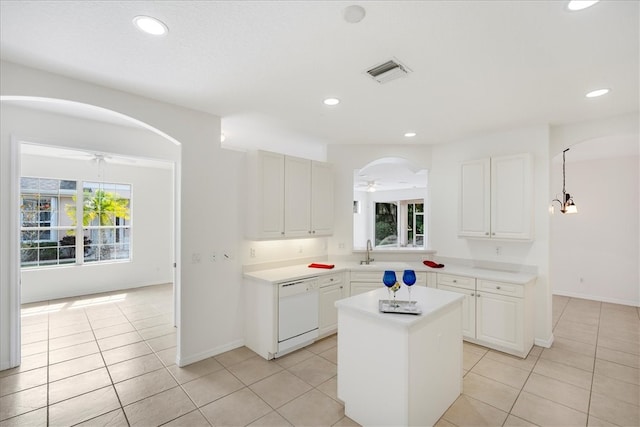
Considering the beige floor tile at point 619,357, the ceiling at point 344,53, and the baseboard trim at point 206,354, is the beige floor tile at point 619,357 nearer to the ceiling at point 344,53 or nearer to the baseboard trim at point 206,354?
the ceiling at point 344,53

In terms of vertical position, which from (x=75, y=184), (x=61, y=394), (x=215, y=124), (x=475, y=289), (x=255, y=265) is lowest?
(x=61, y=394)

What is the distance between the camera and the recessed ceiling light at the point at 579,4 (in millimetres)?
1549

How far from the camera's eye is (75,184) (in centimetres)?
604

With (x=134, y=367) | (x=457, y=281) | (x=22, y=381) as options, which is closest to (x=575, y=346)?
(x=457, y=281)

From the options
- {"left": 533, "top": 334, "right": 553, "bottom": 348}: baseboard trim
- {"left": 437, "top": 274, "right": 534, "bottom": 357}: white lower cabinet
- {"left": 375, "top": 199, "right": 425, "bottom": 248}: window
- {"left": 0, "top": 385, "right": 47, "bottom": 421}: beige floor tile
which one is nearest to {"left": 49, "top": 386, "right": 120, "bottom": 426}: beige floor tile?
{"left": 0, "top": 385, "right": 47, "bottom": 421}: beige floor tile

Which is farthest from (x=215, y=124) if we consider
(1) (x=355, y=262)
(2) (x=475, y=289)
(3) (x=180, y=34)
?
(2) (x=475, y=289)

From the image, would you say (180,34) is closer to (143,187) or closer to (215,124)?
(215,124)

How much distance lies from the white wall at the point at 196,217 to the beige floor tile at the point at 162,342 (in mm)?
626

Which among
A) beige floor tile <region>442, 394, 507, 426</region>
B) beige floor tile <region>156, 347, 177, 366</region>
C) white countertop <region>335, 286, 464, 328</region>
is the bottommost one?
beige floor tile <region>156, 347, 177, 366</region>

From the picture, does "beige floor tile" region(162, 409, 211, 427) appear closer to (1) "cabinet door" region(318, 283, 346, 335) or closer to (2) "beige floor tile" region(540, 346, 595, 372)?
(1) "cabinet door" region(318, 283, 346, 335)

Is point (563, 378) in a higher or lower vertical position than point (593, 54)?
lower

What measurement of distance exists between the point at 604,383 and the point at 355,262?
9.53ft

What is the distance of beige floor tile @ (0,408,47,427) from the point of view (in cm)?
226

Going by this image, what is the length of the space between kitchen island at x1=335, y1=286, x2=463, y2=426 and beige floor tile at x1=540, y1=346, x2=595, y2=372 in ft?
5.34
